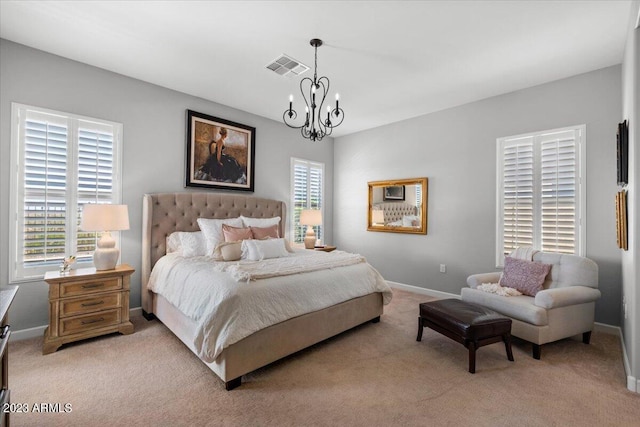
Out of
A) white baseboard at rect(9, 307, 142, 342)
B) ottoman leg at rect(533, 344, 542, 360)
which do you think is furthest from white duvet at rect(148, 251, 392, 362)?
ottoman leg at rect(533, 344, 542, 360)

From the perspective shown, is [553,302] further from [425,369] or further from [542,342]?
[425,369]

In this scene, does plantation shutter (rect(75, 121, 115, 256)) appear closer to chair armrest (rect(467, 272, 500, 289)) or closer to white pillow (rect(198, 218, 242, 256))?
white pillow (rect(198, 218, 242, 256))

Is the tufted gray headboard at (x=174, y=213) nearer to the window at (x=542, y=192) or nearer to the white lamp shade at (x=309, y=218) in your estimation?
the white lamp shade at (x=309, y=218)

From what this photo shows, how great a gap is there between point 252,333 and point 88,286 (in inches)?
73.6

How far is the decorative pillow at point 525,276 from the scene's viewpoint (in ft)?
10.1

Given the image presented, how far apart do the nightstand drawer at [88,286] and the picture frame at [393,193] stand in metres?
4.03

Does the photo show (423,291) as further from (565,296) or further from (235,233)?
(235,233)

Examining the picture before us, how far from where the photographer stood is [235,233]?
372 centimetres

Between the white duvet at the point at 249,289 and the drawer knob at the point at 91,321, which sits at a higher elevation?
the white duvet at the point at 249,289

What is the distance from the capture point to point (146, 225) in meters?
3.54

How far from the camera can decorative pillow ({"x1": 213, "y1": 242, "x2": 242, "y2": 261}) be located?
320cm

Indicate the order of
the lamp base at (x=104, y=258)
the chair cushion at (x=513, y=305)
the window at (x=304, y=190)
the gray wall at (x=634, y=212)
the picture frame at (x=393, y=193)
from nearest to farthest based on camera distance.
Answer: the gray wall at (x=634, y=212)
the chair cushion at (x=513, y=305)
the lamp base at (x=104, y=258)
the picture frame at (x=393, y=193)
the window at (x=304, y=190)

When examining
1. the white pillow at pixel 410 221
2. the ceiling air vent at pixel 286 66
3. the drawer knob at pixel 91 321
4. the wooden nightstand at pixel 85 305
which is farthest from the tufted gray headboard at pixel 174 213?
the white pillow at pixel 410 221

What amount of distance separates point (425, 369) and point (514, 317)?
3.56 ft
